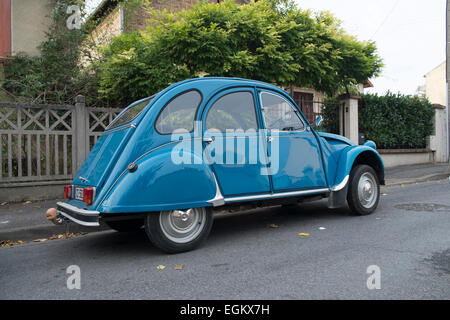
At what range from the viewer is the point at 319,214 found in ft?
19.7

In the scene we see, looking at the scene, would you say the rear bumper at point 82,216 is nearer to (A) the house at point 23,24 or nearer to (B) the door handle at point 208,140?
(B) the door handle at point 208,140

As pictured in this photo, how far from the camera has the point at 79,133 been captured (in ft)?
23.2

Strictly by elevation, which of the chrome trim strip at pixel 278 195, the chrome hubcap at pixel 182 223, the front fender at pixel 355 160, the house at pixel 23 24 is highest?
the house at pixel 23 24

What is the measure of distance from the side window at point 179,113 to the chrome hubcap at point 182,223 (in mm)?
926

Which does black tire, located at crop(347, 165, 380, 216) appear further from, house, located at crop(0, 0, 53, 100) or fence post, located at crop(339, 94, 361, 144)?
house, located at crop(0, 0, 53, 100)

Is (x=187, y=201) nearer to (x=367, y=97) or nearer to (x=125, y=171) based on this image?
(x=125, y=171)

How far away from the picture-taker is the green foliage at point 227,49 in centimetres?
691

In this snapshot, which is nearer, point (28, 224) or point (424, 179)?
point (28, 224)

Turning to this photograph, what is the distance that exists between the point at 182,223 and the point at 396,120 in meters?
11.7

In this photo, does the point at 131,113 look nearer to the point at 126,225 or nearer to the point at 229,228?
the point at 126,225

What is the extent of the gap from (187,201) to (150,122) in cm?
97

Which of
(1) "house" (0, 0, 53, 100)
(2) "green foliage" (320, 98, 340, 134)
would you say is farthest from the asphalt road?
(1) "house" (0, 0, 53, 100)

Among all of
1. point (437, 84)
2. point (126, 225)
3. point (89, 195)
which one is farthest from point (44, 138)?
point (437, 84)

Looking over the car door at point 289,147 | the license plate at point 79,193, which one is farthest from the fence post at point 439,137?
the license plate at point 79,193
